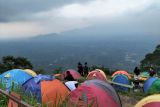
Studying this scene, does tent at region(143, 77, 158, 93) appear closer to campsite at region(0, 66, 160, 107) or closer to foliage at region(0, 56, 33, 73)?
campsite at region(0, 66, 160, 107)

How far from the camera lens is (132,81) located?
22.9 meters

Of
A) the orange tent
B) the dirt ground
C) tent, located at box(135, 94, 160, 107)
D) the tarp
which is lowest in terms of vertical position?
the dirt ground

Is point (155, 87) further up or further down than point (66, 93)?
further down

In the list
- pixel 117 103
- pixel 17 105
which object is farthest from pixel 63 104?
pixel 117 103

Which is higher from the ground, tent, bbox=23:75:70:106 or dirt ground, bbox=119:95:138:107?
tent, bbox=23:75:70:106

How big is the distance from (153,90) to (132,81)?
324 cm

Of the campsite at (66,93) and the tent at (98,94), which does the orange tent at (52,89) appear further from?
the tent at (98,94)

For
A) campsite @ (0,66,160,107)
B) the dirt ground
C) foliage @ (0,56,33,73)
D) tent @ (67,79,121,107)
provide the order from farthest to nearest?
Result: foliage @ (0,56,33,73)
the dirt ground
tent @ (67,79,121,107)
campsite @ (0,66,160,107)

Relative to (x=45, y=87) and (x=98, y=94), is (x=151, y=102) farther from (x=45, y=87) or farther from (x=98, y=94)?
(x=45, y=87)

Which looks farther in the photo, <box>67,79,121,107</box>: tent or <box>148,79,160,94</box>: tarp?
<box>148,79,160,94</box>: tarp

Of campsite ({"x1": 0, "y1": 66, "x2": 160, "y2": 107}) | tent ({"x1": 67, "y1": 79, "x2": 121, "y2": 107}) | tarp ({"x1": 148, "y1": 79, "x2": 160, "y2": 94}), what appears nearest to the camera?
campsite ({"x1": 0, "y1": 66, "x2": 160, "y2": 107})

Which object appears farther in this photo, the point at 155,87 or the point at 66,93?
the point at 155,87

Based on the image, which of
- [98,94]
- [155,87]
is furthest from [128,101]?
[98,94]

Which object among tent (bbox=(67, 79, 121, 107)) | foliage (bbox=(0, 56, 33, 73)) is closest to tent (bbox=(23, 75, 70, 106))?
tent (bbox=(67, 79, 121, 107))
